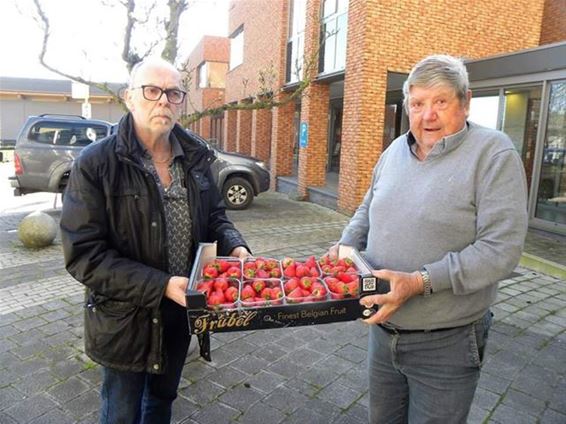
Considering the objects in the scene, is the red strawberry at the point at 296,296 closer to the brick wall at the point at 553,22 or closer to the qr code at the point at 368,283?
the qr code at the point at 368,283

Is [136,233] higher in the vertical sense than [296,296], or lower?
higher

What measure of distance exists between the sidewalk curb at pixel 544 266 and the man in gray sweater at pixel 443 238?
5.34 meters

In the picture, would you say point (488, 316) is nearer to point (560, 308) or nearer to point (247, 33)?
point (560, 308)

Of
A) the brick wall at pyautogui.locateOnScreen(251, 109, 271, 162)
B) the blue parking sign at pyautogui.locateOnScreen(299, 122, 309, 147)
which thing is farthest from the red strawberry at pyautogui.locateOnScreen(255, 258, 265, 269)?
the brick wall at pyautogui.locateOnScreen(251, 109, 271, 162)

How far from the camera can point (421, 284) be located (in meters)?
1.82

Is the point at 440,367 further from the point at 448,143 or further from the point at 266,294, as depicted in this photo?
the point at 448,143

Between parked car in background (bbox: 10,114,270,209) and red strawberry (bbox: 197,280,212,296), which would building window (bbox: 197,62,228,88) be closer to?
parked car in background (bbox: 10,114,270,209)

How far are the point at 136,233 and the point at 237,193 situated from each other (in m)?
9.82

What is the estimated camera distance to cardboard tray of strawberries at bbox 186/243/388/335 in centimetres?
184

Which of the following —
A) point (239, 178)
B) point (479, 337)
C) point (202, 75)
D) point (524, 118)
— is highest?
point (202, 75)

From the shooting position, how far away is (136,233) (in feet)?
7.11

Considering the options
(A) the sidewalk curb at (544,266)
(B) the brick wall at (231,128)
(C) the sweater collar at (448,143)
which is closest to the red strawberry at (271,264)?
(C) the sweater collar at (448,143)

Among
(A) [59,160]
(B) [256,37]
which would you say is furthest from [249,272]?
(B) [256,37]

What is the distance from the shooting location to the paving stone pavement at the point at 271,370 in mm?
3168
